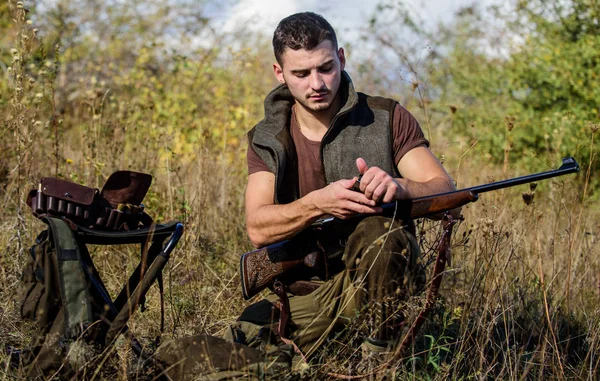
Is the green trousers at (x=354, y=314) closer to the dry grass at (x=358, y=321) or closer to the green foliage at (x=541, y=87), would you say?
the dry grass at (x=358, y=321)

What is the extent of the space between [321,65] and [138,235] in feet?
4.04

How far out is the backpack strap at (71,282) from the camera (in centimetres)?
275

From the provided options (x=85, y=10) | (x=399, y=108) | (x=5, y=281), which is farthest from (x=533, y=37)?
(x=85, y=10)

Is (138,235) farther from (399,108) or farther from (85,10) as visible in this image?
(85,10)

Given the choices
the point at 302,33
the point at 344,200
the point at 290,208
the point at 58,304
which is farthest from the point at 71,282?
the point at 302,33

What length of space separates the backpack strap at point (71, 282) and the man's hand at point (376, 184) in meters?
1.19

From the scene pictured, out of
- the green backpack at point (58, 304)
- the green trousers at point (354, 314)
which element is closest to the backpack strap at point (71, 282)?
the green backpack at point (58, 304)

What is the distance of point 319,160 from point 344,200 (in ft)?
1.90

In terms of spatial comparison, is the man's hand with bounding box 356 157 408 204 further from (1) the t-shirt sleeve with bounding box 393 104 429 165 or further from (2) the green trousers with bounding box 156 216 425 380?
(1) the t-shirt sleeve with bounding box 393 104 429 165

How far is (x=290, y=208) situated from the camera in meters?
3.22

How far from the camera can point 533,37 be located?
7.72 m

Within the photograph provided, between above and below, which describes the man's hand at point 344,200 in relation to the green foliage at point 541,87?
below

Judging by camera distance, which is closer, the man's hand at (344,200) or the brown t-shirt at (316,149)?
the man's hand at (344,200)

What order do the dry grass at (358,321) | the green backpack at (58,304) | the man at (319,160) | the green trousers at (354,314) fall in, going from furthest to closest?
1. the dry grass at (358,321)
2. the man at (319,160)
3. the green trousers at (354,314)
4. the green backpack at (58,304)
